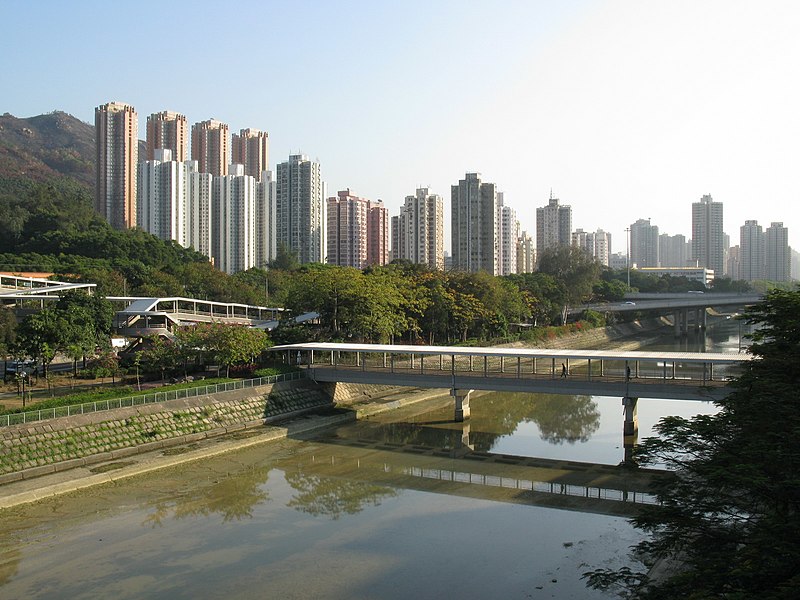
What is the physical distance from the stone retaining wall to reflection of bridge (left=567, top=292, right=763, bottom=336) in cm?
5519

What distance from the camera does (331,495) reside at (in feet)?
72.3

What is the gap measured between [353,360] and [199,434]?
1332cm

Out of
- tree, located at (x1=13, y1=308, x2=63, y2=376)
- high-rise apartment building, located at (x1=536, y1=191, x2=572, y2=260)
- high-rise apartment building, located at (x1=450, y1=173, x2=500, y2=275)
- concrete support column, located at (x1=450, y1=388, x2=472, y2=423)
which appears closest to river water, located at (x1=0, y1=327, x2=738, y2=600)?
concrete support column, located at (x1=450, y1=388, x2=472, y2=423)

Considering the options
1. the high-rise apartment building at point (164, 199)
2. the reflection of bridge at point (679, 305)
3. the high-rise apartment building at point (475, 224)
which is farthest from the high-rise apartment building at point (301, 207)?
the reflection of bridge at point (679, 305)

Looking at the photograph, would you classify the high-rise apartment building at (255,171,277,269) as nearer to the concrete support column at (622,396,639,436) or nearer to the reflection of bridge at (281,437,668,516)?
the reflection of bridge at (281,437,668,516)

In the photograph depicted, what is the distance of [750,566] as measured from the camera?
941cm

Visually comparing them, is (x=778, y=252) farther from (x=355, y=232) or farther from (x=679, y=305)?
(x=355, y=232)

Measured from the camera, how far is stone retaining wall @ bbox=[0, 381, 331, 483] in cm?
2205

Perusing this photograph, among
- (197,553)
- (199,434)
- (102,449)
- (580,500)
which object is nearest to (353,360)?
→ (199,434)

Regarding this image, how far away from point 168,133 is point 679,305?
99.6 meters

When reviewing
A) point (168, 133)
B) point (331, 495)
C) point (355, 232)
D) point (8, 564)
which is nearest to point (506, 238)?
point (355, 232)

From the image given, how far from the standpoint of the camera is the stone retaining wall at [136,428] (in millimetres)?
22047

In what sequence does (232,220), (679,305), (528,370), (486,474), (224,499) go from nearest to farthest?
(224,499) < (486,474) < (528,370) < (679,305) < (232,220)

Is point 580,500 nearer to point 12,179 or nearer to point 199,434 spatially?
point 199,434
